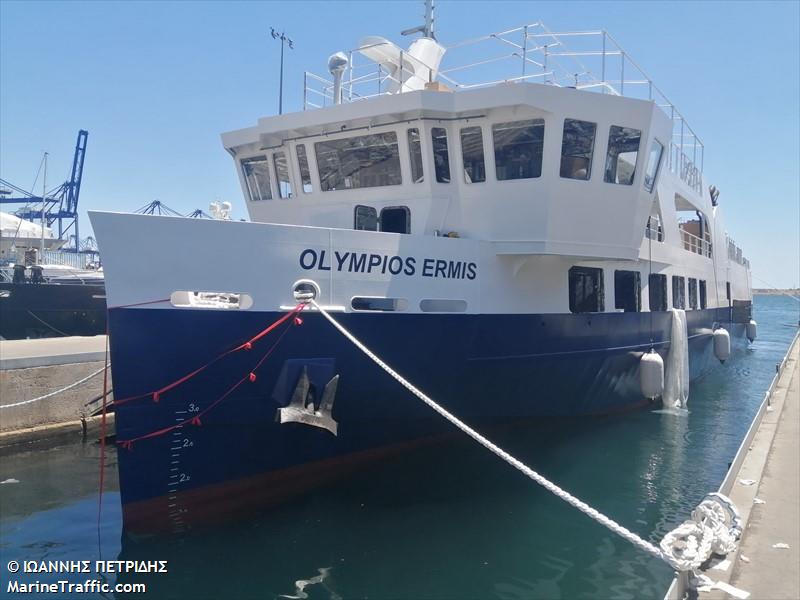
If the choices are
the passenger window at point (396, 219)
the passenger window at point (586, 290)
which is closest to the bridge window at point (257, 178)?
the passenger window at point (396, 219)

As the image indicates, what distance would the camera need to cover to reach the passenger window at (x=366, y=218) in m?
8.89

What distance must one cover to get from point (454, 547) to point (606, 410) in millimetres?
5452

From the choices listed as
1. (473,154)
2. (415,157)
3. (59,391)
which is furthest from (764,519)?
(59,391)

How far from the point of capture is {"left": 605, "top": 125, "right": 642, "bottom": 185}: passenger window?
8.90 metres

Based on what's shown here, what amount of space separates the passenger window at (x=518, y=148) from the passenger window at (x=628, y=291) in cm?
314

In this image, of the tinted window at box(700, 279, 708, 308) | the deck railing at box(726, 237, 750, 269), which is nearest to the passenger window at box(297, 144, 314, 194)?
the tinted window at box(700, 279, 708, 308)

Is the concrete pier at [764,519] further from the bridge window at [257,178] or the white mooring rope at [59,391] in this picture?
the white mooring rope at [59,391]

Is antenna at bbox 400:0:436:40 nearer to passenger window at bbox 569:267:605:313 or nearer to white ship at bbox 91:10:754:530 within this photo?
white ship at bbox 91:10:754:530

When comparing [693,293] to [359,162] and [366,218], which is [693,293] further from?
[359,162]

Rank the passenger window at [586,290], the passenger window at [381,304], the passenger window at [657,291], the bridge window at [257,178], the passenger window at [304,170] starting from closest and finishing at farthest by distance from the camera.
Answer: the passenger window at [381,304], the passenger window at [304,170], the passenger window at [586,290], the bridge window at [257,178], the passenger window at [657,291]

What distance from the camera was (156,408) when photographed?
602cm

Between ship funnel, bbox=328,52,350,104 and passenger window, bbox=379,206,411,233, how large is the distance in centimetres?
200

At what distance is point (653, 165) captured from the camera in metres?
9.83

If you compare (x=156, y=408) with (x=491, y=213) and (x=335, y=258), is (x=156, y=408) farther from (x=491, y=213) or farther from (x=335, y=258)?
(x=491, y=213)
